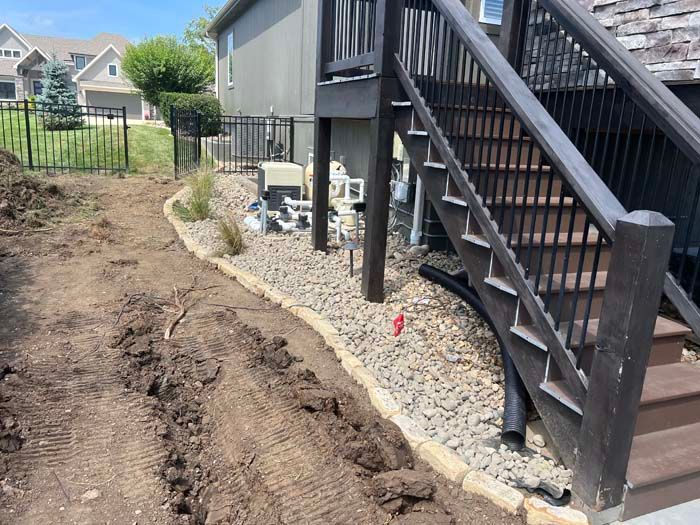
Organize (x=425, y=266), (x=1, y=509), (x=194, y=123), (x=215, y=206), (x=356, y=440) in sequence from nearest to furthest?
(x=1, y=509) → (x=356, y=440) → (x=425, y=266) → (x=215, y=206) → (x=194, y=123)

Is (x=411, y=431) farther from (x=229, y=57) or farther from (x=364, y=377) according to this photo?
(x=229, y=57)

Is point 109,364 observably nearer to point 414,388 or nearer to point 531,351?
point 414,388

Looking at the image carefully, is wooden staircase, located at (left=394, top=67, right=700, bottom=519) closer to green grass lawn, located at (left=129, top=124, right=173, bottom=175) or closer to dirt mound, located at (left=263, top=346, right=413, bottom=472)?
dirt mound, located at (left=263, top=346, right=413, bottom=472)

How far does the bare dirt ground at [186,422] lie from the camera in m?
2.21

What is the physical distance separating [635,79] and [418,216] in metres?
3.12

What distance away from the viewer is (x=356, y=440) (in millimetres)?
2611

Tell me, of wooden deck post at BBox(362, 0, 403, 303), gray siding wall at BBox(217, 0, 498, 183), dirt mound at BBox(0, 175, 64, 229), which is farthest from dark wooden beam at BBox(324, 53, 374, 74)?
dirt mound at BBox(0, 175, 64, 229)

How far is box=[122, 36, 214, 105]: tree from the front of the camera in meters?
24.4

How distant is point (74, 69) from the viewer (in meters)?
45.8

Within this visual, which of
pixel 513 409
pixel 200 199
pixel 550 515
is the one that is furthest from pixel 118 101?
pixel 550 515

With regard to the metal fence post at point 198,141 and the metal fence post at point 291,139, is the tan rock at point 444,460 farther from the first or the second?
the metal fence post at point 198,141

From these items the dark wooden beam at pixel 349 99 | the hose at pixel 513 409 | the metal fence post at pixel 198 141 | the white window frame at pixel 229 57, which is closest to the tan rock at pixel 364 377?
the hose at pixel 513 409

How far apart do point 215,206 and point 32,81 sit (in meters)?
44.4

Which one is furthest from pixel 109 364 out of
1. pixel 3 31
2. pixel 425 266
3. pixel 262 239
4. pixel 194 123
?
pixel 3 31
